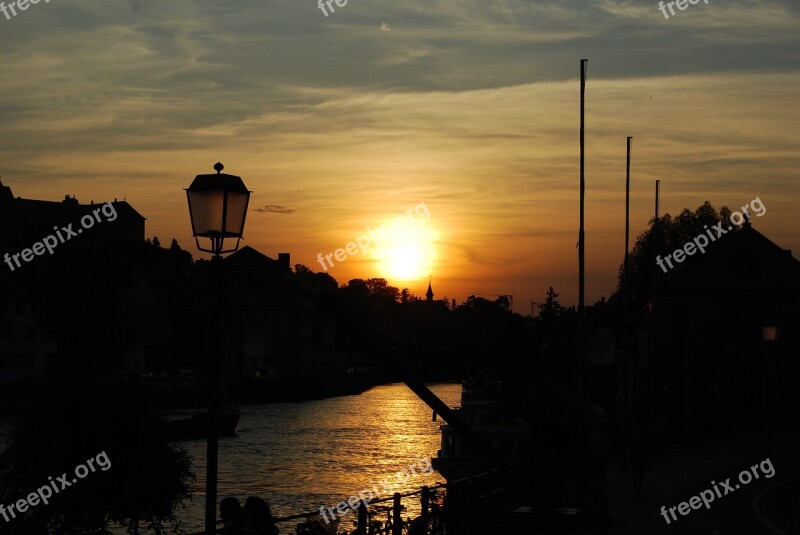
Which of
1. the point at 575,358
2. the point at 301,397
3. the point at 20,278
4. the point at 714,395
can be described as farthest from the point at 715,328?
the point at 20,278

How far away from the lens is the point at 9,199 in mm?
178125

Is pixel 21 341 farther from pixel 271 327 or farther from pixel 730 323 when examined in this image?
pixel 730 323

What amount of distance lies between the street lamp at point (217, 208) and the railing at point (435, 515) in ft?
21.5

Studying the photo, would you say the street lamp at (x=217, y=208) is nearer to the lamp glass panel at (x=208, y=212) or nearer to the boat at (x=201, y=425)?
the lamp glass panel at (x=208, y=212)

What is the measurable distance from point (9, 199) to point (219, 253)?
178m

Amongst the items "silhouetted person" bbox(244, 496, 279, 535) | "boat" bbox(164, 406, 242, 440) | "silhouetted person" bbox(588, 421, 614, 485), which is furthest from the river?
"silhouetted person" bbox(244, 496, 279, 535)

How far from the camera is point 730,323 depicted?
61750mm

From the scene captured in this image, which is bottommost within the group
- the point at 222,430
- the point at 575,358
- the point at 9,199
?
Result: the point at 222,430

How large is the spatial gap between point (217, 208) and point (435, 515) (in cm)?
898

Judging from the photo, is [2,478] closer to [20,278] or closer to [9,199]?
[20,278]

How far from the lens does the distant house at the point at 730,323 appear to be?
199 feet

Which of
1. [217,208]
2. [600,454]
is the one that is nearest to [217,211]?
[217,208]

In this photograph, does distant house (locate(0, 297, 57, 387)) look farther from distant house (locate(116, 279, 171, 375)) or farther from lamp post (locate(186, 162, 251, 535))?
lamp post (locate(186, 162, 251, 535))

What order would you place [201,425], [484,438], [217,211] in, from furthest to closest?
[201,425] → [484,438] → [217,211]
